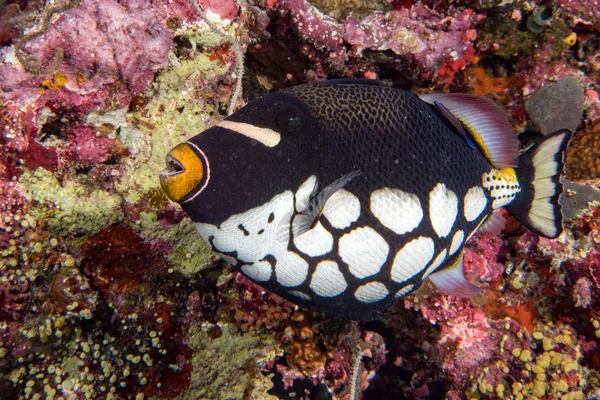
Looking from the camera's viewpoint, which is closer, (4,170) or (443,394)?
(4,170)

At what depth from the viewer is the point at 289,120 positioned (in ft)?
5.44

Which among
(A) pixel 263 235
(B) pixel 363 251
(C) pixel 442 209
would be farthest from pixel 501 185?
(A) pixel 263 235

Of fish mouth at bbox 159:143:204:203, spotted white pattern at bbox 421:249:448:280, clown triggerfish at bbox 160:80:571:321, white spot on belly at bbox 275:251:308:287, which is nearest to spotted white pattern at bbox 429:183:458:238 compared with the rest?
clown triggerfish at bbox 160:80:571:321

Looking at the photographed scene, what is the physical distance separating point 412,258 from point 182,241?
1.79m

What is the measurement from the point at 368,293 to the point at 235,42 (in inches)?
78.2

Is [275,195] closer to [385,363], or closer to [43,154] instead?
[43,154]

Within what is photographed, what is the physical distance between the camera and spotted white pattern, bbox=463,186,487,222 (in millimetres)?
2055

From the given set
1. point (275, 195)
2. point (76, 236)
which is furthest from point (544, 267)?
point (76, 236)

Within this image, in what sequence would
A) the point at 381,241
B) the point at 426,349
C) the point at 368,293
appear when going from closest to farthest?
the point at 381,241, the point at 368,293, the point at 426,349

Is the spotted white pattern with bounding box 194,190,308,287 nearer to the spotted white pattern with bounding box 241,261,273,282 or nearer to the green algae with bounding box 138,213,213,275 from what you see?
the spotted white pattern with bounding box 241,261,273,282

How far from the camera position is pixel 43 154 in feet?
8.23

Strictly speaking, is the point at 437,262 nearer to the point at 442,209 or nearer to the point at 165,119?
the point at 442,209

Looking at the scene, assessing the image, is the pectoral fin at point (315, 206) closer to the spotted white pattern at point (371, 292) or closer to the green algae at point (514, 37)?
the spotted white pattern at point (371, 292)

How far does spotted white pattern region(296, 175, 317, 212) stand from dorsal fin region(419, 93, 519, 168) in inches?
33.6
